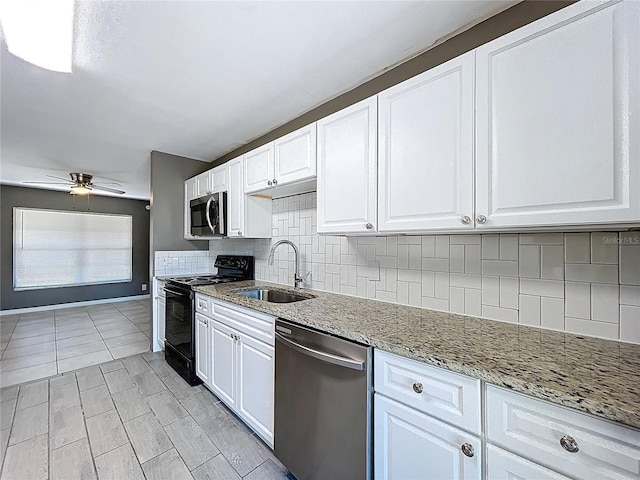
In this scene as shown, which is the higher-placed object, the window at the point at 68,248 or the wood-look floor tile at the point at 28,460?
the window at the point at 68,248

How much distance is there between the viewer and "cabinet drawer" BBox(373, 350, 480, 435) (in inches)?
35.1

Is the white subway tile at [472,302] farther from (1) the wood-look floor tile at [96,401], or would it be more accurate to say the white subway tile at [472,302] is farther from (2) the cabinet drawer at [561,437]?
(1) the wood-look floor tile at [96,401]

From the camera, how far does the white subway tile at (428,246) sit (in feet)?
5.44

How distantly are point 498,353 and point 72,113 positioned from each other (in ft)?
11.4

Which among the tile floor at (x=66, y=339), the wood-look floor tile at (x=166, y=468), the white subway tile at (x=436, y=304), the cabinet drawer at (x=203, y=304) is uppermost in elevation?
the white subway tile at (x=436, y=304)

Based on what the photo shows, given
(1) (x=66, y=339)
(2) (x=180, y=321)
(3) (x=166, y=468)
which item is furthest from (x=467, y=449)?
(1) (x=66, y=339)

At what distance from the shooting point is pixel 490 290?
1441mm

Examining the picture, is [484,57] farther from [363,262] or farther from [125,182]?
[125,182]

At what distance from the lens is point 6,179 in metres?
4.87

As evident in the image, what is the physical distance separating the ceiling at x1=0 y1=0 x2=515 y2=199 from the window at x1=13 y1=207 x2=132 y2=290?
10.6ft

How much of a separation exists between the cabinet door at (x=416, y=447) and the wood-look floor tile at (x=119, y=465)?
55.0 inches

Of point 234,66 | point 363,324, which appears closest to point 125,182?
point 234,66

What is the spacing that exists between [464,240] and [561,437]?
965 mm

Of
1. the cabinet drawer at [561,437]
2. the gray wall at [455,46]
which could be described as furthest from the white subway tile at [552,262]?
the gray wall at [455,46]
